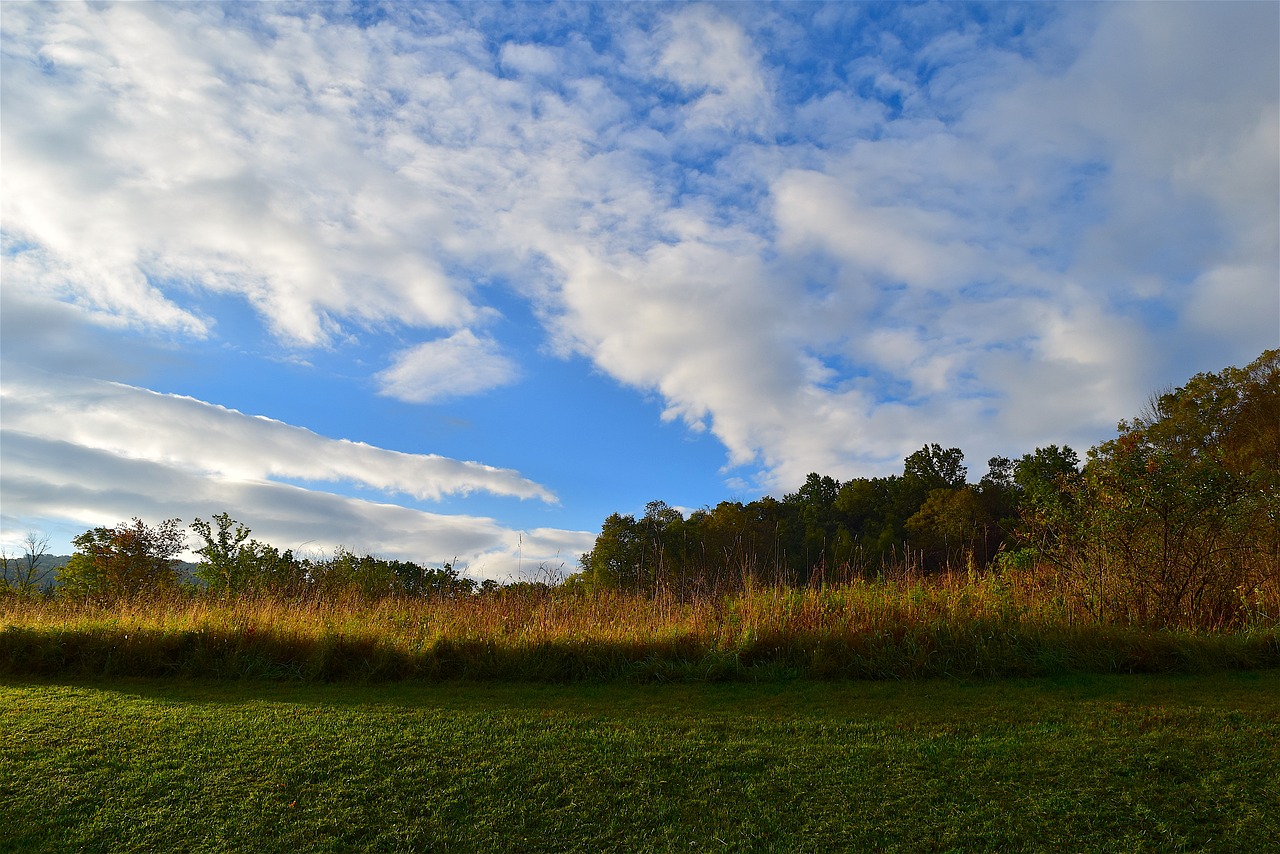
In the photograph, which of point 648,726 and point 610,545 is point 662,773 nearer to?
point 648,726

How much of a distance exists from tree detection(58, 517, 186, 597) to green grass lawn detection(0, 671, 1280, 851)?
15786mm

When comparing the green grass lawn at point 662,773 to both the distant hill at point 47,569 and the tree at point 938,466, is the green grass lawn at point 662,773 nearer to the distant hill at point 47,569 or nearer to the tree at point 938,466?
the distant hill at point 47,569

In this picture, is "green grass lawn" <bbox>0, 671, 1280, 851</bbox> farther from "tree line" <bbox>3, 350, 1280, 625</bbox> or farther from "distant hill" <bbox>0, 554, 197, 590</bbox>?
"distant hill" <bbox>0, 554, 197, 590</bbox>

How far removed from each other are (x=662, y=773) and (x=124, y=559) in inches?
830

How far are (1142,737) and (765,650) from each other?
3.10 meters

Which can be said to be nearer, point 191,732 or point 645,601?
point 191,732

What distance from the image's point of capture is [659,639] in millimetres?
7047

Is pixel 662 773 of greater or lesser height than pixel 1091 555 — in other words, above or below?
below

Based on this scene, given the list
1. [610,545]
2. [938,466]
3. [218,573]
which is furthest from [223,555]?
[938,466]

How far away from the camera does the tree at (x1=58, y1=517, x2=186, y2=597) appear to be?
1875 centimetres

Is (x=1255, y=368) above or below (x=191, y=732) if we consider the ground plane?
above

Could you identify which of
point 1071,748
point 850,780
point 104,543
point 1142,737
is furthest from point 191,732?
point 104,543

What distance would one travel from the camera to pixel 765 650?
6844mm

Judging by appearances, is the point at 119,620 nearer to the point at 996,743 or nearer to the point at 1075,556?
the point at 996,743
